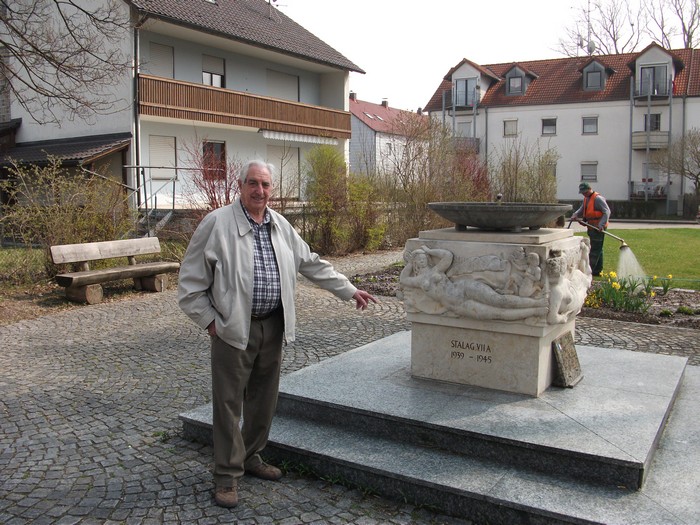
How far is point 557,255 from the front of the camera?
4711mm

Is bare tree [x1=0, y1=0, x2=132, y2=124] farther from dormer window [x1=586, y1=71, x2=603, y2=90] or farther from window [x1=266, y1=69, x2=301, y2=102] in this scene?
dormer window [x1=586, y1=71, x2=603, y2=90]

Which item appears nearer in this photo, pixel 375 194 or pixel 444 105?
pixel 375 194

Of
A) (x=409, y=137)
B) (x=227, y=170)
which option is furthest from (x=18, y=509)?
(x=409, y=137)

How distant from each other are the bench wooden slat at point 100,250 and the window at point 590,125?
36977mm

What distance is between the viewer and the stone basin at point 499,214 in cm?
480

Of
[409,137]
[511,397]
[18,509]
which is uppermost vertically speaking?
[409,137]

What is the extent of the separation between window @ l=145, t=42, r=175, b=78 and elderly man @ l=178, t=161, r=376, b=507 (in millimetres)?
20700

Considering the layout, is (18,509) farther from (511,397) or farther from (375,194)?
(375,194)

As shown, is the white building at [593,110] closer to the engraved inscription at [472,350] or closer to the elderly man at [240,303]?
the engraved inscription at [472,350]

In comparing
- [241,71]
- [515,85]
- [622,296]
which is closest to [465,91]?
[515,85]

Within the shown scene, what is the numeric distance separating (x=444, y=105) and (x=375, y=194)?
3043cm

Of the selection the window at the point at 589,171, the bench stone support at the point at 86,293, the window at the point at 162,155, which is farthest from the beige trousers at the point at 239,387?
the window at the point at 589,171

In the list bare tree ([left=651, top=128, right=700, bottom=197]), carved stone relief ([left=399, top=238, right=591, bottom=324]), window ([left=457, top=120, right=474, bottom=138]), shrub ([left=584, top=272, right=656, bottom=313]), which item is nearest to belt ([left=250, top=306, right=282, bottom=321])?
carved stone relief ([left=399, top=238, right=591, bottom=324])

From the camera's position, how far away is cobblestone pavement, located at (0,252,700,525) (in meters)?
3.78
